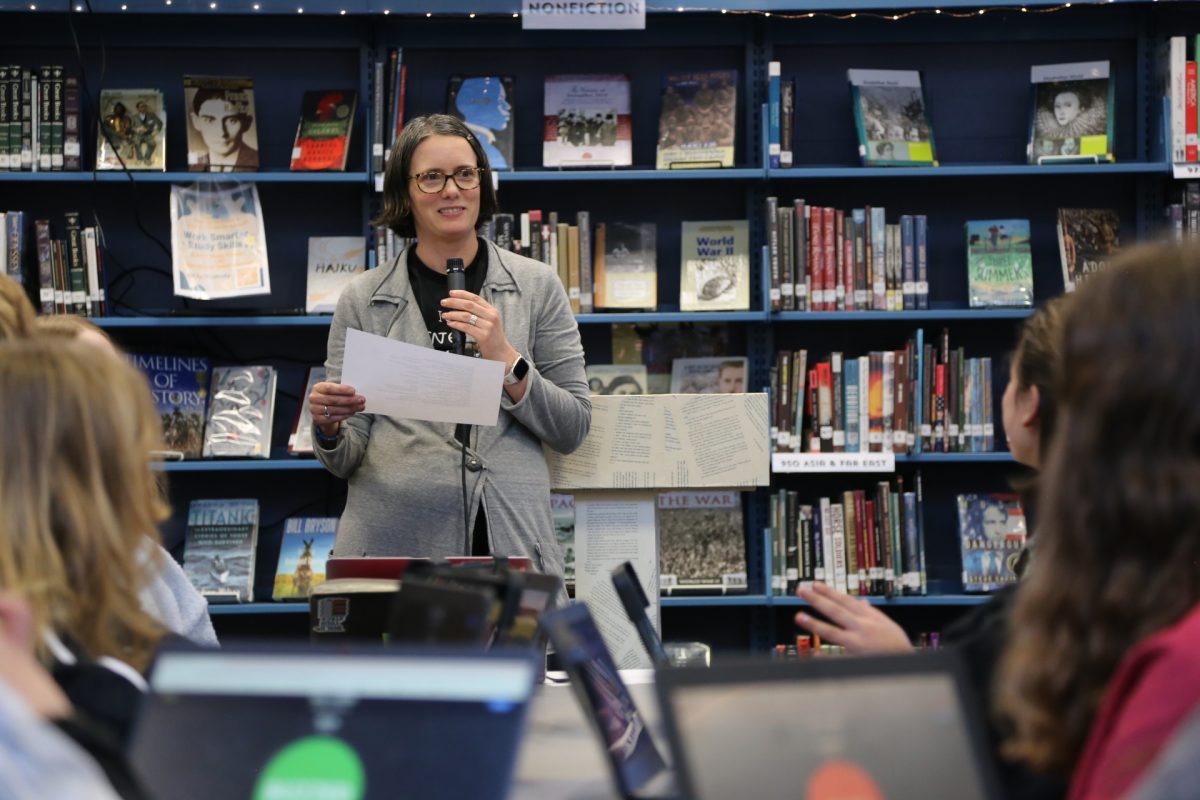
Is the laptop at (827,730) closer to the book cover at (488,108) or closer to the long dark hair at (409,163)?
the long dark hair at (409,163)

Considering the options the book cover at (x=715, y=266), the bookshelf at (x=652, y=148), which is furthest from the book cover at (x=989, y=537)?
the book cover at (x=715, y=266)

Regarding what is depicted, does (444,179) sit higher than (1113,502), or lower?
higher

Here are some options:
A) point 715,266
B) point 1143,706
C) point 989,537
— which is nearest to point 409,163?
point 715,266

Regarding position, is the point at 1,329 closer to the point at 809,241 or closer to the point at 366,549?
the point at 366,549

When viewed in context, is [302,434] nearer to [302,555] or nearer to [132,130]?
[302,555]

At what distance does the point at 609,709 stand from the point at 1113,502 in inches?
20.5

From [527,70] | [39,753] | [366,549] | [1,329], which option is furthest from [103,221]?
[39,753]

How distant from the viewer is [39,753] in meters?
0.76

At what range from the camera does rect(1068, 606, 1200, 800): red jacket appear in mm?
778

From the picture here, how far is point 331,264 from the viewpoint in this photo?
12.6 feet

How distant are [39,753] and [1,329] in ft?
3.62

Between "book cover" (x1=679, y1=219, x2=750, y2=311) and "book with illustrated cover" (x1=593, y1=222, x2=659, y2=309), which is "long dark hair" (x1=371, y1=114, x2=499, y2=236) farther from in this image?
"book cover" (x1=679, y1=219, x2=750, y2=311)

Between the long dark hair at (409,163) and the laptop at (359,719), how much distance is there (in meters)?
1.73

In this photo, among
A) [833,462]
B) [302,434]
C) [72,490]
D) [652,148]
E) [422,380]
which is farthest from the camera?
[652,148]
